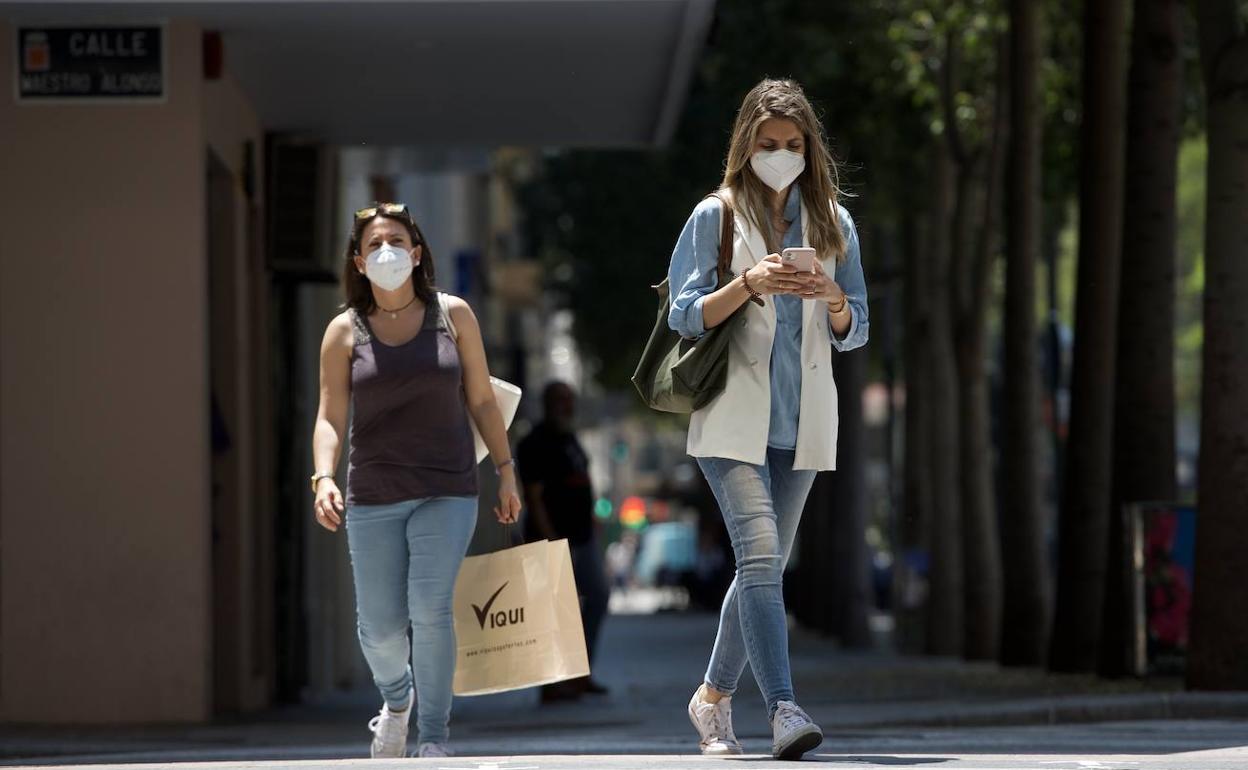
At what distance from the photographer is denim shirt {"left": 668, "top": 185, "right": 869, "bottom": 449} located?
23.4 ft

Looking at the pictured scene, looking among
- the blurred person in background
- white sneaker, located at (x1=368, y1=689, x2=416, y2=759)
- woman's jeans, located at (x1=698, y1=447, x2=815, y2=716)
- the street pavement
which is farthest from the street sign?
woman's jeans, located at (x1=698, y1=447, x2=815, y2=716)

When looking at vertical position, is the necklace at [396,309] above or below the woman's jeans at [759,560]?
above

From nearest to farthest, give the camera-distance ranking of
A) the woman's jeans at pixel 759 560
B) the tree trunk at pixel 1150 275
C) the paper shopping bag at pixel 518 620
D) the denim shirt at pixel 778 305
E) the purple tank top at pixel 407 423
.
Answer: the woman's jeans at pixel 759 560 → the denim shirt at pixel 778 305 → the purple tank top at pixel 407 423 → the paper shopping bag at pixel 518 620 → the tree trunk at pixel 1150 275

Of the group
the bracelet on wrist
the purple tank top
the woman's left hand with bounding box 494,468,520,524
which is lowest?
the woman's left hand with bounding box 494,468,520,524

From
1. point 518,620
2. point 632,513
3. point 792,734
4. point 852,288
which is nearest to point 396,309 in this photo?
point 518,620

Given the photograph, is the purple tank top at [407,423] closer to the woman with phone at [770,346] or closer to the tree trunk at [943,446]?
the woman with phone at [770,346]

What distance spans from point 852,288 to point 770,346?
1.10 ft

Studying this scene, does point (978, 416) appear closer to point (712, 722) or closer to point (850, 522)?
point (850, 522)

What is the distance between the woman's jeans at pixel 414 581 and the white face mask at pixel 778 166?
1409mm

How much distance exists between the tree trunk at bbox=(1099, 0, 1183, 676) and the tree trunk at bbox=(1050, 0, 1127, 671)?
115cm

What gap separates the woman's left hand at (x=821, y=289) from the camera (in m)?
6.80

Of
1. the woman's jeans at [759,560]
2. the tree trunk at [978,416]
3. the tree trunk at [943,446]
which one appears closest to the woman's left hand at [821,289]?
the woman's jeans at [759,560]

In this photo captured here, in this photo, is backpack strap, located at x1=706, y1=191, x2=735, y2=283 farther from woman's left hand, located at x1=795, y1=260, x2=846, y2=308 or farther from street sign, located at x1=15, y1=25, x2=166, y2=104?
street sign, located at x1=15, y1=25, x2=166, y2=104

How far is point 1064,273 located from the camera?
62406mm
